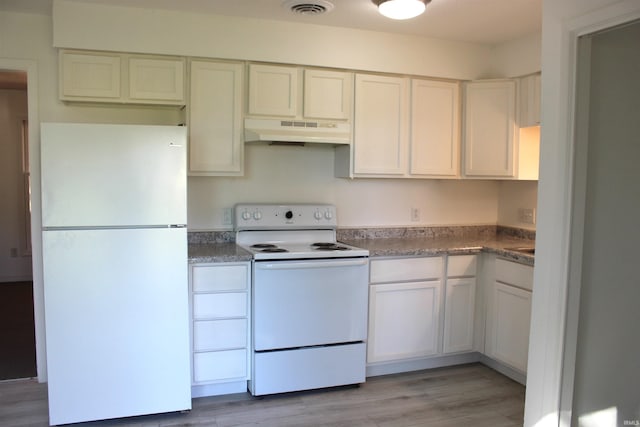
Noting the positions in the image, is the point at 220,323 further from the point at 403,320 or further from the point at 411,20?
the point at 411,20

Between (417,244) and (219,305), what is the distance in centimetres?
145

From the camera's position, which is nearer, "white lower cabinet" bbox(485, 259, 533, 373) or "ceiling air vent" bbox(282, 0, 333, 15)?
"ceiling air vent" bbox(282, 0, 333, 15)

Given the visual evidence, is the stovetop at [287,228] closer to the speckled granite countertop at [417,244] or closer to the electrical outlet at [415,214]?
the speckled granite countertop at [417,244]

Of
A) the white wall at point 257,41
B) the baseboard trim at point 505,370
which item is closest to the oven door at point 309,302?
the baseboard trim at point 505,370

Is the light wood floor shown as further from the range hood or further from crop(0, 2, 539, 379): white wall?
the range hood

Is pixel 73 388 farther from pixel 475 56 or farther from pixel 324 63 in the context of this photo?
pixel 475 56

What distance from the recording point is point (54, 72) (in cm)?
318

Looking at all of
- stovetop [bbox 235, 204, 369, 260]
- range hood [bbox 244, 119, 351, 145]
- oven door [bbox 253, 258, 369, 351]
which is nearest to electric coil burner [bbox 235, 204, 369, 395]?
oven door [bbox 253, 258, 369, 351]

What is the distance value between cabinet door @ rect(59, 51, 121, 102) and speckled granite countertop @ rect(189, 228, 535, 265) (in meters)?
1.07

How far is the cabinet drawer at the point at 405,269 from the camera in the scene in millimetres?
3309

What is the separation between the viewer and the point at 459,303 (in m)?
3.54

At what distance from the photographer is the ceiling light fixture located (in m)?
2.71

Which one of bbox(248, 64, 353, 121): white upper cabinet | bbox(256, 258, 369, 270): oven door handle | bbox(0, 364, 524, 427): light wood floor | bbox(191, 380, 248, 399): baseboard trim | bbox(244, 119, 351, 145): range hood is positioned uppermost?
bbox(248, 64, 353, 121): white upper cabinet

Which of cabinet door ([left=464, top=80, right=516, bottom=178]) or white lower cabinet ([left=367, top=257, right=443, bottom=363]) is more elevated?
cabinet door ([left=464, top=80, right=516, bottom=178])
